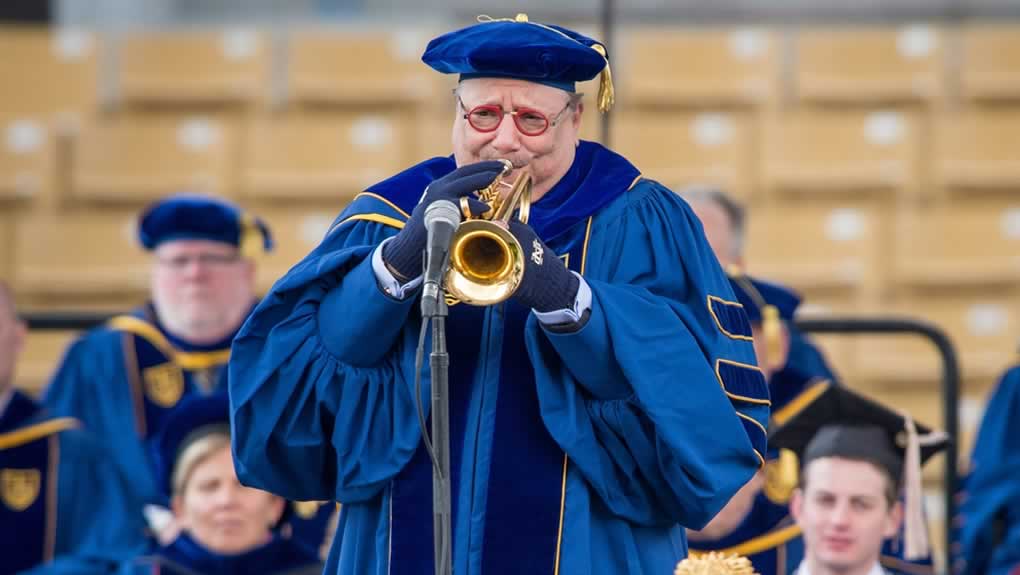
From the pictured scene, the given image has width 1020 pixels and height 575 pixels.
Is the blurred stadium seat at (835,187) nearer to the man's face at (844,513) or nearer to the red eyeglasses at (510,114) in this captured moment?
the man's face at (844,513)

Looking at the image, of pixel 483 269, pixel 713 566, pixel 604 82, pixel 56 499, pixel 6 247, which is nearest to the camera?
pixel 483 269

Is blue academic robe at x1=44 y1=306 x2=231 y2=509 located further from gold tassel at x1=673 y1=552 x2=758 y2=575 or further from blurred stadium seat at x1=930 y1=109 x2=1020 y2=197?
blurred stadium seat at x1=930 y1=109 x2=1020 y2=197

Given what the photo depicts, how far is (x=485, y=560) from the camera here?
3.03 m

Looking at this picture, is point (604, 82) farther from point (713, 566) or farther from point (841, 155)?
point (841, 155)

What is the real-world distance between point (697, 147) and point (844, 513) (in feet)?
16.1

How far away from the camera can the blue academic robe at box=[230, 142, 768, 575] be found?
9.83ft

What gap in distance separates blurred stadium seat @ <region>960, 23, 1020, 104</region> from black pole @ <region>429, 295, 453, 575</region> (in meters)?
7.31

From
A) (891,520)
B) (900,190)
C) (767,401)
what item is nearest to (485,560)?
(767,401)

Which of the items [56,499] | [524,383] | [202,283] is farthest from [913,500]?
[56,499]

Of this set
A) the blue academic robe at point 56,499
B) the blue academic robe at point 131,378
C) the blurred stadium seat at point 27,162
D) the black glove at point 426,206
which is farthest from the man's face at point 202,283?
the black glove at point 426,206

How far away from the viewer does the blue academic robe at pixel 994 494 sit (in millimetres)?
6031

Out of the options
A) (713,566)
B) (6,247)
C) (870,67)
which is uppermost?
(870,67)

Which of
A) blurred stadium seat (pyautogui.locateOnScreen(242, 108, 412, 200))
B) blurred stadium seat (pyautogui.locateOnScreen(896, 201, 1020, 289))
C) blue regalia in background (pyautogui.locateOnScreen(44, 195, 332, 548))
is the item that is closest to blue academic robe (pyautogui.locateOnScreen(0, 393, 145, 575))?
blue regalia in background (pyautogui.locateOnScreen(44, 195, 332, 548))

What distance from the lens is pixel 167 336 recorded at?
654cm
